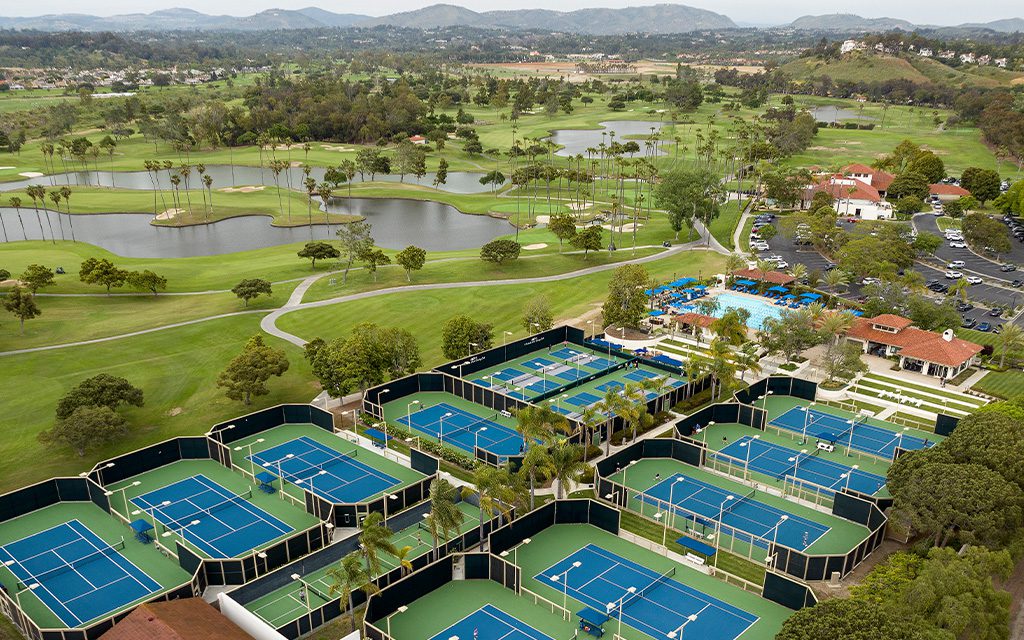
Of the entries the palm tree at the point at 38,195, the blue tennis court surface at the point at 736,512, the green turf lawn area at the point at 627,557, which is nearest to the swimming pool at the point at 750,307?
the blue tennis court surface at the point at 736,512

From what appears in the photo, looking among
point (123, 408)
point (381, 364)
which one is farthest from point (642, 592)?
point (123, 408)

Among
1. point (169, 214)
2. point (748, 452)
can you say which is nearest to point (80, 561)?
point (748, 452)

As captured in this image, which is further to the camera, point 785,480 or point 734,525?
point 785,480

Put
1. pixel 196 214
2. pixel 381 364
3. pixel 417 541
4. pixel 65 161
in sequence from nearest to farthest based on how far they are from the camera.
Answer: pixel 417 541 < pixel 381 364 < pixel 196 214 < pixel 65 161

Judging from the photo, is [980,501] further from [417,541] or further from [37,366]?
[37,366]

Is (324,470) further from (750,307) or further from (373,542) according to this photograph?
(750,307)

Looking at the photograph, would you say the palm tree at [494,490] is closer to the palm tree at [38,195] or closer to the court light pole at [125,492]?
the court light pole at [125,492]
